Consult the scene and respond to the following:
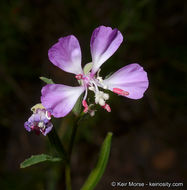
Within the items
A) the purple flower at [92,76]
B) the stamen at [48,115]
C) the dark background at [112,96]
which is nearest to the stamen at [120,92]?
the purple flower at [92,76]

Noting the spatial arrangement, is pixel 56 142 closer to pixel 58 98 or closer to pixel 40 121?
pixel 40 121

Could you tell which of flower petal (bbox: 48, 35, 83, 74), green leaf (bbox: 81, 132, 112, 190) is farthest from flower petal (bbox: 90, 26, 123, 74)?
green leaf (bbox: 81, 132, 112, 190)

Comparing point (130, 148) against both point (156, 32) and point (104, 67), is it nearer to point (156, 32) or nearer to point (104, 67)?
point (104, 67)

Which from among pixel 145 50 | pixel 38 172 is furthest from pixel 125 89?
pixel 145 50

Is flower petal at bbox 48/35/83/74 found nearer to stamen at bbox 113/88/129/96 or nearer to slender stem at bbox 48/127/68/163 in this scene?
stamen at bbox 113/88/129/96

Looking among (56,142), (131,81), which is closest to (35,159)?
(56,142)

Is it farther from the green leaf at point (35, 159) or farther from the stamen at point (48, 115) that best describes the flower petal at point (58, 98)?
the green leaf at point (35, 159)
